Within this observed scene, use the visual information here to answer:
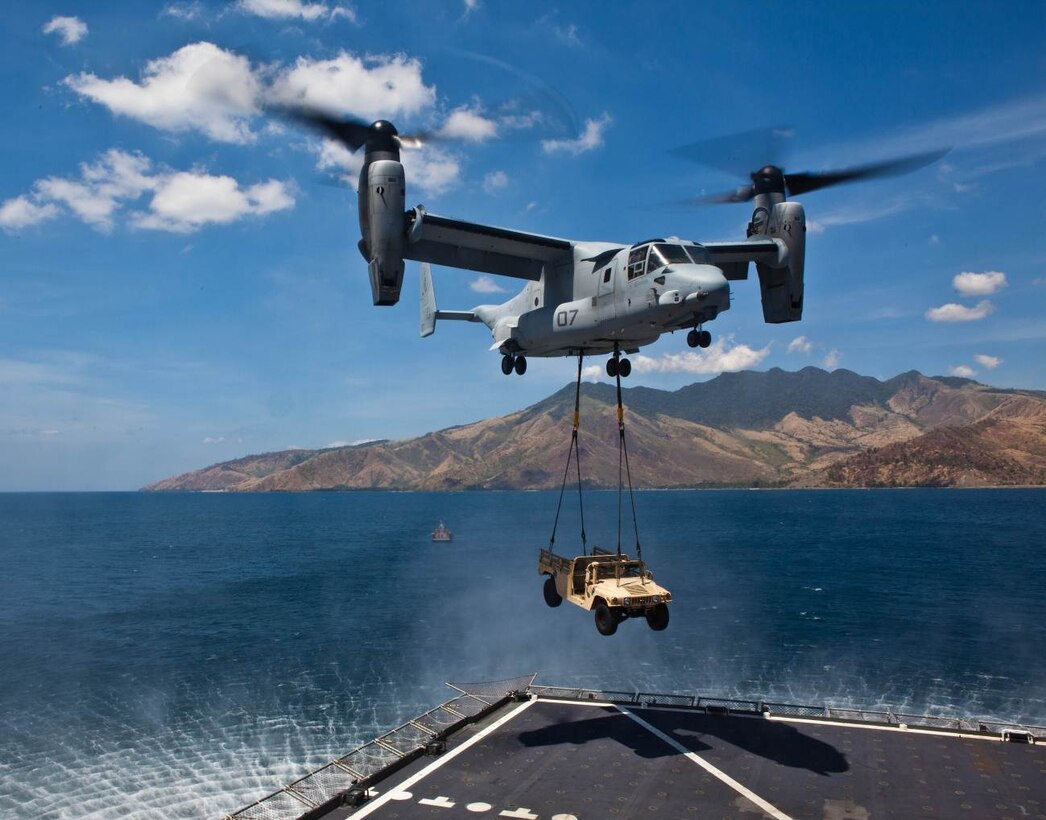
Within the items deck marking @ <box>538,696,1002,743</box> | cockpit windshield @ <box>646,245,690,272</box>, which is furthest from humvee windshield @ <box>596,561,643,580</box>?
deck marking @ <box>538,696,1002,743</box>

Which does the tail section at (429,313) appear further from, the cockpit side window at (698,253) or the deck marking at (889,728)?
the deck marking at (889,728)

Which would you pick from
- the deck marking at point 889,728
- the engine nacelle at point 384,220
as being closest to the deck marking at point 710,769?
the deck marking at point 889,728

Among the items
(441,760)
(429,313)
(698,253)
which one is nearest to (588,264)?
(698,253)

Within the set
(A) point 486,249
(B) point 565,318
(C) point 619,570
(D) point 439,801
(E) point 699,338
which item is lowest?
(D) point 439,801

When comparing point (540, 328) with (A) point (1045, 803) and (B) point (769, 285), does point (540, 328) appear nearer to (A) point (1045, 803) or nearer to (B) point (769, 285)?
(B) point (769, 285)

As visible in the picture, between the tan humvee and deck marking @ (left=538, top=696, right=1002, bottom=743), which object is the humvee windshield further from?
deck marking @ (left=538, top=696, right=1002, bottom=743)

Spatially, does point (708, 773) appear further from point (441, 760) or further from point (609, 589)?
point (609, 589)

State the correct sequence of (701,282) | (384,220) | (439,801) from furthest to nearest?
(439,801), (701,282), (384,220)

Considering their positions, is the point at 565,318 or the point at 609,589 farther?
the point at 565,318
